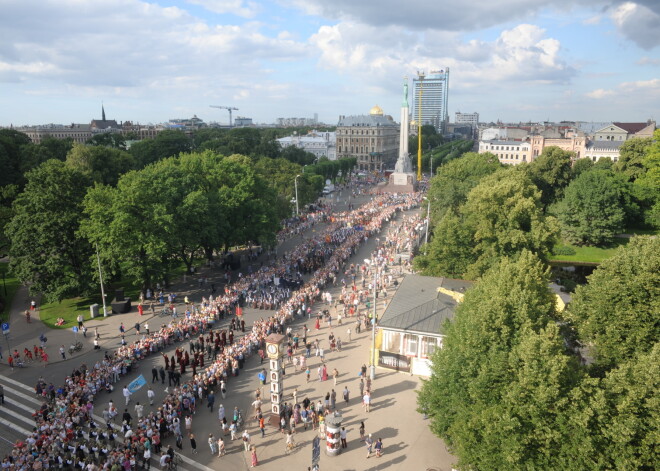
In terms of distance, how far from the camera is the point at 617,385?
12750 millimetres

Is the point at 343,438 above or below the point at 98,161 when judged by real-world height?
below

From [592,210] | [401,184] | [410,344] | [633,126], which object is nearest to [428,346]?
[410,344]

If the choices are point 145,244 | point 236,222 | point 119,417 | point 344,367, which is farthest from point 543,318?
point 236,222

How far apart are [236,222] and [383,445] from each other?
2585 centimetres

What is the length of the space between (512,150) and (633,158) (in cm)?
5044

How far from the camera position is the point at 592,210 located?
48.9 m

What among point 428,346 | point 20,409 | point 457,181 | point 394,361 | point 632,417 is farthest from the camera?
point 457,181

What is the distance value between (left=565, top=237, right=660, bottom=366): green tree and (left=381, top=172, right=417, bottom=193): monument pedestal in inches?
2940

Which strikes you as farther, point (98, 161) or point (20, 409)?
point (98, 161)

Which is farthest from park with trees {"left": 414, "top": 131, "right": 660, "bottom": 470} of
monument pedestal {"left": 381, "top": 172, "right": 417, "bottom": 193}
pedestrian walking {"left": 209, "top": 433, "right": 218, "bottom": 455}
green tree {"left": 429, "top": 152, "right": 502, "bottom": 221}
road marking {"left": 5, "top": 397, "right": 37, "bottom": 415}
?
monument pedestal {"left": 381, "top": 172, "right": 417, "bottom": 193}

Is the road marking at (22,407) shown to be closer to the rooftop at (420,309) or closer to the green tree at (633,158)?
the rooftop at (420,309)

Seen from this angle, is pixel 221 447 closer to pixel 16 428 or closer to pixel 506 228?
pixel 16 428

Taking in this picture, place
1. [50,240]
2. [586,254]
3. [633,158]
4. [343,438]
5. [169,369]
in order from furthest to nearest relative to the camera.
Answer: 1. [633,158]
2. [586,254]
3. [50,240]
4. [169,369]
5. [343,438]

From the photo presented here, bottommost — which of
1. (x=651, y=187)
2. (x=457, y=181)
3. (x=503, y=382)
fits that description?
(x=503, y=382)
